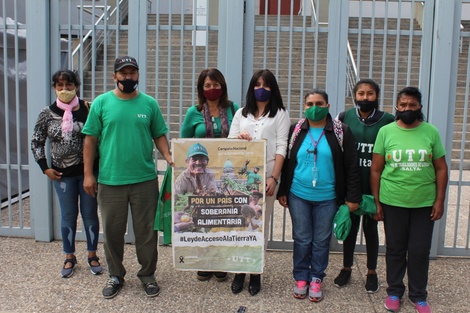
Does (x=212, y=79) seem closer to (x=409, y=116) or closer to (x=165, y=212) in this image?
(x=165, y=212)

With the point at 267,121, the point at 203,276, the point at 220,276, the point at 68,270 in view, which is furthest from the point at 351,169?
the point at 68,270

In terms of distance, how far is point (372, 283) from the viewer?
156 inches

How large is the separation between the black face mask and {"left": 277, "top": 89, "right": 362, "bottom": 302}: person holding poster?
423mm

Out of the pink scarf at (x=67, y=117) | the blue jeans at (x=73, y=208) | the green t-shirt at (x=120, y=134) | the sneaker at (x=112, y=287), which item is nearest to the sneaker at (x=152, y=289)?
the sneaker at (x=112, y=287)

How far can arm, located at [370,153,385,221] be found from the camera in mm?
3570

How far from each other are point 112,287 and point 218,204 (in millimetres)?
1172

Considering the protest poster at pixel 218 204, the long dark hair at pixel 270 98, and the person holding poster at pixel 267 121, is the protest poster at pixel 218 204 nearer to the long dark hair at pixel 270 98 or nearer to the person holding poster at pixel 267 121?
the person holding poster at pixel 267 121

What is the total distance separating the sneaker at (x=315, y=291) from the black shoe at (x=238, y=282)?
0.59 metres

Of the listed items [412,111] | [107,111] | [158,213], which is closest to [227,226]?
[158,213]

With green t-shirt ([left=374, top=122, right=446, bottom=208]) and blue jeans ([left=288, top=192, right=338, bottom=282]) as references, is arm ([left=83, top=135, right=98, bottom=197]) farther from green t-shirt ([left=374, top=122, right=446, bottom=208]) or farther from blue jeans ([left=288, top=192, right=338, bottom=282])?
green t-shirt ([left=374, top=122, right=446, bottom=208])

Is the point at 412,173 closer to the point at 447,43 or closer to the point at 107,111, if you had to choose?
the point at 447,43

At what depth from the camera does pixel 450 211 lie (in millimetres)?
6629

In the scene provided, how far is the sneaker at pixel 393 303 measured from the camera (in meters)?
3.61

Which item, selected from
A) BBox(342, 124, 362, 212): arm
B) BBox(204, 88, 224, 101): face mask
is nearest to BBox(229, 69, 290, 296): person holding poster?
BBox(204, 88, 224, 101): face mask
